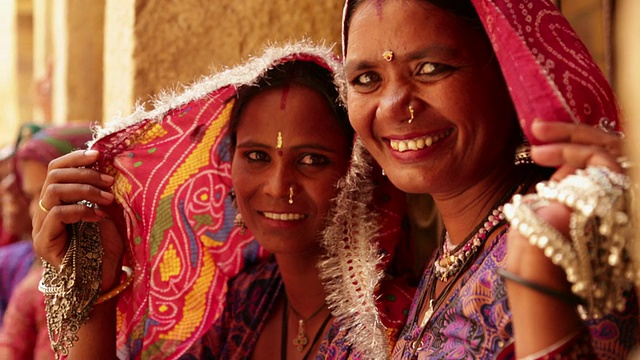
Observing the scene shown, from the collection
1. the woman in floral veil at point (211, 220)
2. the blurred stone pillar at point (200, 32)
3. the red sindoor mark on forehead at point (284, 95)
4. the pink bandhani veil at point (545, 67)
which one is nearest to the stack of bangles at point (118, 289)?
the woman in floral veil at point (211, 220)

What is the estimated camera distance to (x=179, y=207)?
2658mm

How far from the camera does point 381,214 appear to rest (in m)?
2.39

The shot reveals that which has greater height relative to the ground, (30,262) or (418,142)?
(418,142)

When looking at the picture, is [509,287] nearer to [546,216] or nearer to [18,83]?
[546,216]

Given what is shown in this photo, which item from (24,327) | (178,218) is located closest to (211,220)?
(178,218)

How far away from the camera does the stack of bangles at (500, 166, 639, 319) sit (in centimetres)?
123

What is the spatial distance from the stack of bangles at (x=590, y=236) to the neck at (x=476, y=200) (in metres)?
0.53

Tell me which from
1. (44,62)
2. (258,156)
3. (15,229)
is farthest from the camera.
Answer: (44,62)

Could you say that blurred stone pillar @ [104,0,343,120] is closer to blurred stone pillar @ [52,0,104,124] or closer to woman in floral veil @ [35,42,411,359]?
woman in floral veil @ [35,42,411,359]

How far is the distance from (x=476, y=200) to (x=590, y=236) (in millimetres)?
611

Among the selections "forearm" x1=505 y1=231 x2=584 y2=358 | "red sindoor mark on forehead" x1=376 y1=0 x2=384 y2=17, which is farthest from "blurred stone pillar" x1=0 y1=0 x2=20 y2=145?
"forearm" x1=505 y1=231 x2=584 y2=358

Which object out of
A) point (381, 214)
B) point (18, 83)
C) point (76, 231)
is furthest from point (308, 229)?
point (18, 83)

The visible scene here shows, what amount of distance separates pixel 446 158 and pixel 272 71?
84 cm

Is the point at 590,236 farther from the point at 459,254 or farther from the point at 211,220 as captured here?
the point at 211,220
